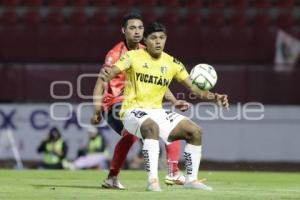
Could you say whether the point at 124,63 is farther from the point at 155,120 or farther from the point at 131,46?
the point at 131,46

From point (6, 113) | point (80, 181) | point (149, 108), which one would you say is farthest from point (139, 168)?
point (149, 108)

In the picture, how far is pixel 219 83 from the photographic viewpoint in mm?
18797

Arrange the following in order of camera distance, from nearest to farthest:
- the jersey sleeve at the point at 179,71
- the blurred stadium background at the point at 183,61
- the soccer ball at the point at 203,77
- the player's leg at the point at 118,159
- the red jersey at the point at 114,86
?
1. the soccer ball at the point at 203,77
2. the jersey sleeve at the point at 179,71
3. the player's leg at the point at 118,159
4. the red jersey at the point at 114,86
5. the blurred stadium background at the point at 183,61

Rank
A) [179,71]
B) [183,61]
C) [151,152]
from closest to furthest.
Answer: [151,152] < [179,71] < [183,61]

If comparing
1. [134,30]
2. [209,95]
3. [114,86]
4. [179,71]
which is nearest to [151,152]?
[209,95]

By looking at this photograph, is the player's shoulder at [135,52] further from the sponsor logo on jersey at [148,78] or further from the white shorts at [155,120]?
the white shorts at [155,120]

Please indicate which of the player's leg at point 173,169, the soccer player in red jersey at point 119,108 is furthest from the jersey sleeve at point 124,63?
the player's leg at point 173,169

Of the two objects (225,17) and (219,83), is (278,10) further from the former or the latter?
(219,83)

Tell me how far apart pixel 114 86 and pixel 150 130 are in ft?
5.33

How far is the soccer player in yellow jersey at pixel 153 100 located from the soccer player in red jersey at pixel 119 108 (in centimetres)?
35

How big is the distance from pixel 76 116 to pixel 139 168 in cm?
164

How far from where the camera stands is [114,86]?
433 inches

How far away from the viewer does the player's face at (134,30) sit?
1071cm

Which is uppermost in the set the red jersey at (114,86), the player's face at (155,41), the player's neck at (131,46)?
the player's face at (155,41)
